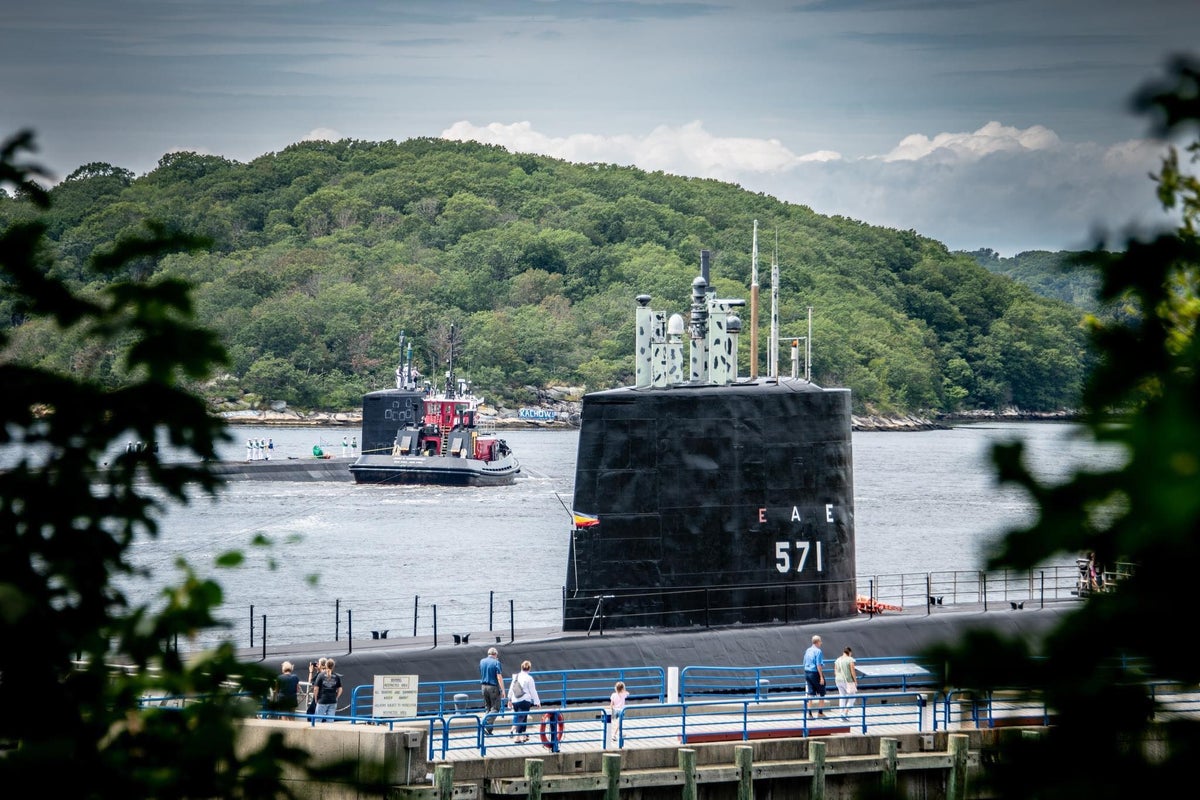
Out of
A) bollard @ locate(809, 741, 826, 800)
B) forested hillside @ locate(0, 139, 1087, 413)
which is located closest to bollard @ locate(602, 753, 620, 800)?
bollard @ locate(809, 741, 826, 800)

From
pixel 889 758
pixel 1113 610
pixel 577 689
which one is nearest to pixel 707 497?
pixel 577 689

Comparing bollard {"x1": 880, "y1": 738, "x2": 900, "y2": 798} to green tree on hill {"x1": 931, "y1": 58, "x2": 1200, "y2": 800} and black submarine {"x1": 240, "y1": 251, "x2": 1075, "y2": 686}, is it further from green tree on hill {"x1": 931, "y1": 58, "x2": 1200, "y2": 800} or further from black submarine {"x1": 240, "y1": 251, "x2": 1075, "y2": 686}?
green tree on hill {"x1": 931, "y1": 58, "x2": 1200, "y2": 800}

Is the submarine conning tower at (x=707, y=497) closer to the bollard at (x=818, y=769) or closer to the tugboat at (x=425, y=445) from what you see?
A: the bollard at (x=818, y=769)

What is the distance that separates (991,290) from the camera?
155750 millimetres

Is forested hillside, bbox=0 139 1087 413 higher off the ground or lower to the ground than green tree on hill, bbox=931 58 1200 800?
higher

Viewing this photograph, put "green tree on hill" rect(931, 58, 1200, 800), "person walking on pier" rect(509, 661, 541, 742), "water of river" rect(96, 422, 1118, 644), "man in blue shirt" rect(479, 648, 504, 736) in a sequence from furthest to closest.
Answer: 1. "water of river" rect(96, 422, 1118, 644)
2. "man in blue shirt" rect(479, 648, 504, 736)
3. "person walking on pier" rect(509, 661, 541, 742)
4. "green tree on hill" rect(931, 58, 1200, 800)

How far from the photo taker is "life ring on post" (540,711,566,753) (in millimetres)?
13859

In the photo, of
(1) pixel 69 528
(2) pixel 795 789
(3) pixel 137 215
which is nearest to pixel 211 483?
(1) pixel 69 528

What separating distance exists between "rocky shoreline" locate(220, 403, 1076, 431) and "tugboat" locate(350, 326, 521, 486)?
36506 mm

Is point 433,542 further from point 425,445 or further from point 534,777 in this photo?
point 534,777

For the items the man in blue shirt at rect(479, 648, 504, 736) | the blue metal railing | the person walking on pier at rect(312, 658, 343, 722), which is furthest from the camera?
the blue metal railing

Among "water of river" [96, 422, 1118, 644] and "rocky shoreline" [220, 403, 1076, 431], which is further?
"rocky shoreline" [220, 403, 1076, 431]

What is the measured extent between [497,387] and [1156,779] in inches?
4932

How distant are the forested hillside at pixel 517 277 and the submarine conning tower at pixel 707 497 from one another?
9061cm
